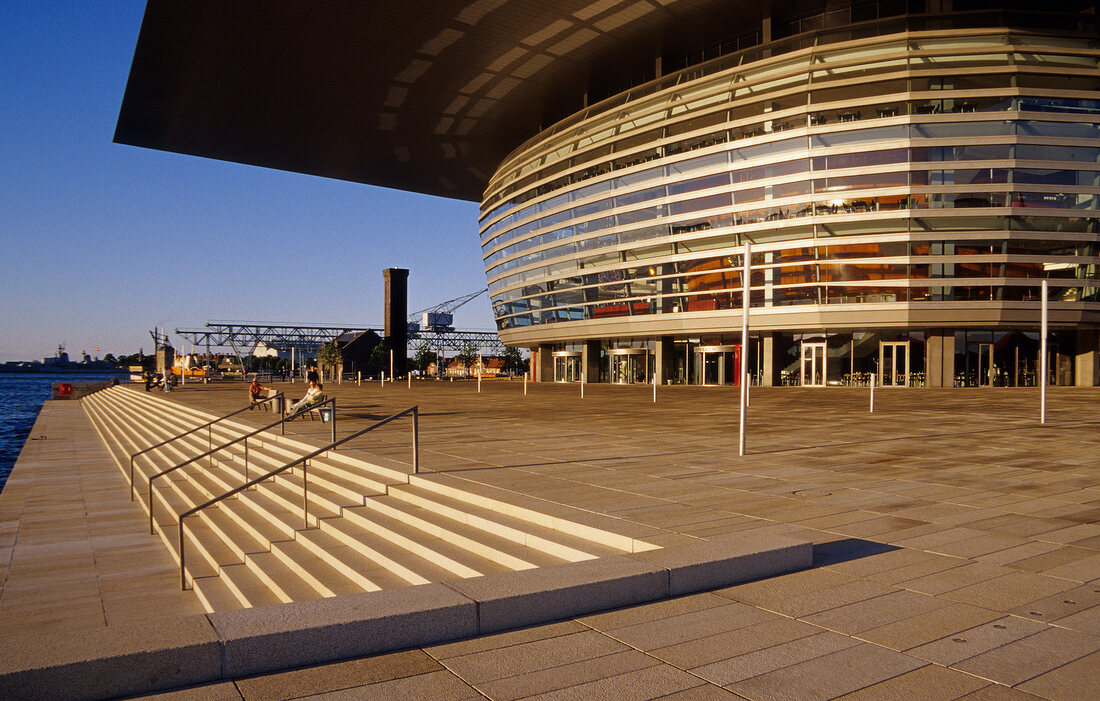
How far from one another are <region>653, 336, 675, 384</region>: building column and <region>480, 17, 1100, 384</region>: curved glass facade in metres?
4.20

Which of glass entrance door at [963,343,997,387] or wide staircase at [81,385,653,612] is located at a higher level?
glass entrance door at [963,343,997,387]

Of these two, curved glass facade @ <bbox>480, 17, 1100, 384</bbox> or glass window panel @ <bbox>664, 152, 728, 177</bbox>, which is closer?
curved glass facade @ <bbox>480, 17, 1100, 384</bbox>

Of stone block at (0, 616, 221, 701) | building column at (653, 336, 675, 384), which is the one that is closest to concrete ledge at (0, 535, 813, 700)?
stone block at (0, 616, 221, 701)

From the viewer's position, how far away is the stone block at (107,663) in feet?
11.8

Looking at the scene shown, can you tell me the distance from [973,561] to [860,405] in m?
23.2

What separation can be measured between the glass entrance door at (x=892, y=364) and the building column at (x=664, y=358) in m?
15.3

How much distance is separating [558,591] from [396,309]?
317 feet

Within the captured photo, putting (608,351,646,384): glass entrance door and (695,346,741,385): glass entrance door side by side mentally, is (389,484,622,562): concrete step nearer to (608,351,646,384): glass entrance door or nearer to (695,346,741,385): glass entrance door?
(695,346,741,385): glass entrance door

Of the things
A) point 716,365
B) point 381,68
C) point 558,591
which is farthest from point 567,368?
point 558,591

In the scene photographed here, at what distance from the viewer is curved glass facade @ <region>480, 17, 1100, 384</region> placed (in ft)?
133

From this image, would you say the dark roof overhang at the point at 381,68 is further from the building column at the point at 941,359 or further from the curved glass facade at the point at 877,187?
the building column at the point at 941,359

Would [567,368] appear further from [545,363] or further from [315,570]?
[315,570]

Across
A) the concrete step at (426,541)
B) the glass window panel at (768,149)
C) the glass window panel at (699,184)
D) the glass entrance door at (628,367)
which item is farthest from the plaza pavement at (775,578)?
the glass entrance door at (628,367)

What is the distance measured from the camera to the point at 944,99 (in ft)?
134
